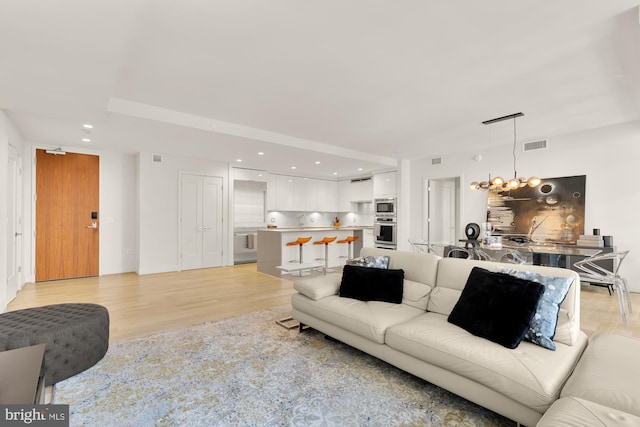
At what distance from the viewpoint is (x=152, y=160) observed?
6.36m

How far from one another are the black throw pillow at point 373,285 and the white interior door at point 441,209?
4879 millimetres

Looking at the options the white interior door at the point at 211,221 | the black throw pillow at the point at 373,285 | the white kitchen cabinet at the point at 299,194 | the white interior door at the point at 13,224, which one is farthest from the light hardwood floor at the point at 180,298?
the white kitchen cabinet at the point at 299,194

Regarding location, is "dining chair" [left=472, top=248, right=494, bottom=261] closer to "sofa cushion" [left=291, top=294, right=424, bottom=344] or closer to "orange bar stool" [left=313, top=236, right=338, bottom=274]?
"sofa cushion" [left=291, top=294, right=424, bottom=344]

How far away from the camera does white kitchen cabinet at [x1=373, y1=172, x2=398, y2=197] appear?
8.16 meters

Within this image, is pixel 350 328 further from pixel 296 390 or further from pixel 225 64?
pixel 225 64


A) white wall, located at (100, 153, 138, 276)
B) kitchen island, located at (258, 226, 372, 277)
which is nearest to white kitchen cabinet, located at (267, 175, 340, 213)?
kitchen island, located at (258, 226, 372, 277)

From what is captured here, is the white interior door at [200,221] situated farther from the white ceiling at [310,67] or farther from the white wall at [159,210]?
the white ceiling at [310,67]

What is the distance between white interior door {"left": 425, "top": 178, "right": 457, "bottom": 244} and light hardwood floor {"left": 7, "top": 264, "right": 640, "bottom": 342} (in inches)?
113

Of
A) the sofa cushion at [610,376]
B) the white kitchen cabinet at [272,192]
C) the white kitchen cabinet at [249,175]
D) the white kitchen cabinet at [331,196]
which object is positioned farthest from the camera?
the white kitchen cabinet at [331,196]

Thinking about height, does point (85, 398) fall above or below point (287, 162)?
below

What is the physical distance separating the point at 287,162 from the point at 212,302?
13.0 feet

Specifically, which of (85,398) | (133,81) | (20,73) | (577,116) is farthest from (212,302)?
(577,116)

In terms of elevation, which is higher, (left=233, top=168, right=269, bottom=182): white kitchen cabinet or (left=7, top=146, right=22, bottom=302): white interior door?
(left=233, top=168, right=269, bottom=182): white kitchen cabinet

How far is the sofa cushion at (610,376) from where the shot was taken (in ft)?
4.46
